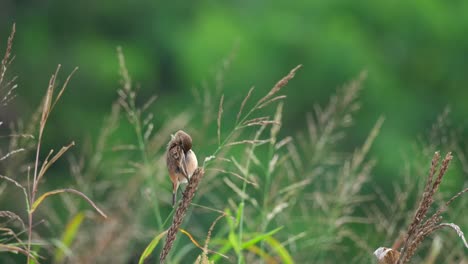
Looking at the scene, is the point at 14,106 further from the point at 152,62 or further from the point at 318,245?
the point at 318,245

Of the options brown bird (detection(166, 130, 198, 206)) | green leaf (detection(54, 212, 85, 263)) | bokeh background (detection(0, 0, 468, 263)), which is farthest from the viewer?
bokeh background (detection(0, 0, 468, 263))

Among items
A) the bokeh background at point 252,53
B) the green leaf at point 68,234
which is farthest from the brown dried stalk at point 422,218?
the bokeh background at point 252,53

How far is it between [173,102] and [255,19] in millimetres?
2601

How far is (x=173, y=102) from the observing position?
13.8 m

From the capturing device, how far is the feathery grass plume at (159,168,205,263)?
Result: 5.62 feet

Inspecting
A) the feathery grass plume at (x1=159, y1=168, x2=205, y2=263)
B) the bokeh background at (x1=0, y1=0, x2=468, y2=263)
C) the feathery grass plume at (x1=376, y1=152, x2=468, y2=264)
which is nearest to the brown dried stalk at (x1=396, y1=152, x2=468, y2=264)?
the feathery grass plume at (x1=376, y1=152, x2=468, y2=264)

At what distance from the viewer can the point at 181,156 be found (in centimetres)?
182

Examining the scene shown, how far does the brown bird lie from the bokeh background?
37.1ft

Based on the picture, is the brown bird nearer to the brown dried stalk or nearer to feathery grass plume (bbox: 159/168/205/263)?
feathery grass plume (bbox: 159/168/205/263)

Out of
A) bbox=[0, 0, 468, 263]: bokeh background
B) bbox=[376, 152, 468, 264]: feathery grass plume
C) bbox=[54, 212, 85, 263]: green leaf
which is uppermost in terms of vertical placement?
bbox=[376, 152, 468, 264]: feathery grass plume

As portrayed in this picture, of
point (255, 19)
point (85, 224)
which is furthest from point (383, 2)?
point (85, 224)

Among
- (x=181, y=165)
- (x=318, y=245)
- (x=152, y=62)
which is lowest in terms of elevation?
(x=152, y=62)

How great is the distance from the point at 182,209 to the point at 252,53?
13.1 m

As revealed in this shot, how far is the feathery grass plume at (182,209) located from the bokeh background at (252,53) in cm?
1141
